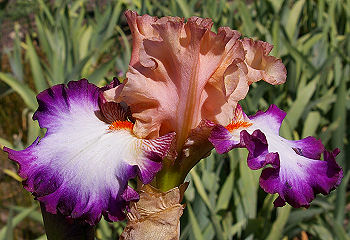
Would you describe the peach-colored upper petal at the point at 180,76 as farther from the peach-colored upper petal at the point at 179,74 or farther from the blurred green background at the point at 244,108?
the blurred green background at the point at 244,108

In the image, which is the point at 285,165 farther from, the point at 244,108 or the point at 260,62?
the point at 244,108

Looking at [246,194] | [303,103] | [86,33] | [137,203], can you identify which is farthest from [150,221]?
[86,33]

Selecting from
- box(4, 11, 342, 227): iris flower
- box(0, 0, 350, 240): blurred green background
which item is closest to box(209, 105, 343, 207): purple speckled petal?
box(4, 11, 342, 227): iris flower

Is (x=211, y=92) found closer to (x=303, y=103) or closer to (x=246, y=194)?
(x=246, y=194)

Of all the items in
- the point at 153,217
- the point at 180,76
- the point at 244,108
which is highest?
the point at 180,76

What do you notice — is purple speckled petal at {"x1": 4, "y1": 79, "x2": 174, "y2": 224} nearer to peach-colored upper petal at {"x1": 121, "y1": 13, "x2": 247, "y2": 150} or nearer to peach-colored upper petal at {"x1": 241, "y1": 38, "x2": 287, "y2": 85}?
peach-colored upper petal at {"x1": 121, "y1": 13, "x2": 247, "y2": 150}

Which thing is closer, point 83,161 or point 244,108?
point 83,161

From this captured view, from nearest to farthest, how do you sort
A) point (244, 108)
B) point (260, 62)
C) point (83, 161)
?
point (83, 161)
point (260, 62)
point (244, 108)

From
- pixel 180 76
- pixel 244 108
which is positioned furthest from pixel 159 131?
pixel 244 108

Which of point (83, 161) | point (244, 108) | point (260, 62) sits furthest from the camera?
point (244, 108)
